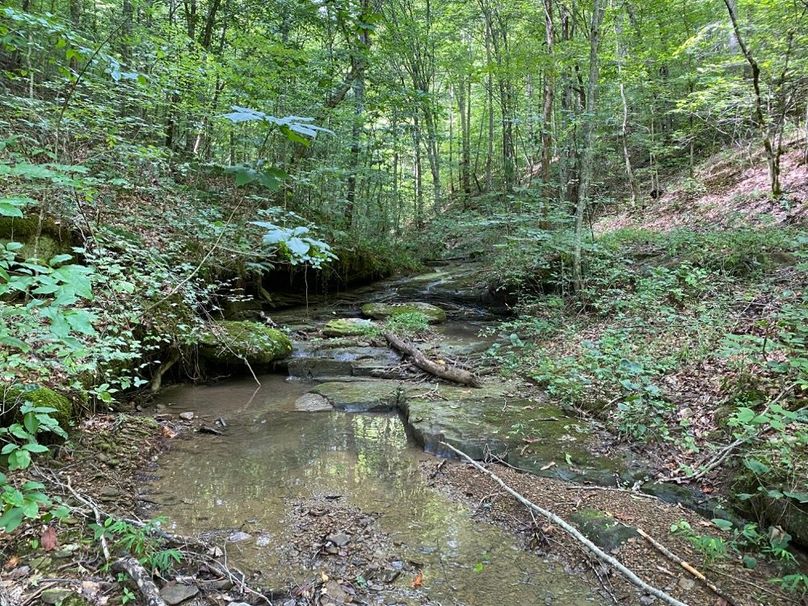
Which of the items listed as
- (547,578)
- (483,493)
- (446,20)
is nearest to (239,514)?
(483,493)

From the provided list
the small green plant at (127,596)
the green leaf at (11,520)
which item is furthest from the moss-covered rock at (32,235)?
the green leaf at (11,520)

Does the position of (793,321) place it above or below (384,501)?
above

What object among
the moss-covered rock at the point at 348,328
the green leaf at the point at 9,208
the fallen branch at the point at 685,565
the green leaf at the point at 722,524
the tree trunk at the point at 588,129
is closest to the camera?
the green leaf at the point at 9,208

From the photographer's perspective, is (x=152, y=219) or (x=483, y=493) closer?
(x=483, y=493)

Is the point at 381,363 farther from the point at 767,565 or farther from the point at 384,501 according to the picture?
the point at 767,565

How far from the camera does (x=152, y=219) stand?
26.2ft

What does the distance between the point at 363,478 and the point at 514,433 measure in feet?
5.82

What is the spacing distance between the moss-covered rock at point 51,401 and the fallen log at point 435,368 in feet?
16.0

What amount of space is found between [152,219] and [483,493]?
7075mm

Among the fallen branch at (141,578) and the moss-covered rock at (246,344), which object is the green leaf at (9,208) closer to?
the fallen branch at (141,578)

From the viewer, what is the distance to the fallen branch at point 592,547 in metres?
2.92

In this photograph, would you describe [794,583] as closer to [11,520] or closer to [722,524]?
[722,524]

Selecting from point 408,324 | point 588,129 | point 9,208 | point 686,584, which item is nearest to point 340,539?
point 686,584

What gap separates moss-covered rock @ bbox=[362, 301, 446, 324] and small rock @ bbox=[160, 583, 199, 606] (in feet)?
28.7
